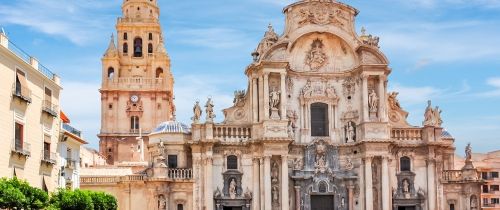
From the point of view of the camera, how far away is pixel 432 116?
5066 cm

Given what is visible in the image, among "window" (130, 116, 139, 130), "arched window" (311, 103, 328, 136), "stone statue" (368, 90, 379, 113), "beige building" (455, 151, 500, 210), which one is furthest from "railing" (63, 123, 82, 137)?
"beige building" (455, 151, 500, 210)

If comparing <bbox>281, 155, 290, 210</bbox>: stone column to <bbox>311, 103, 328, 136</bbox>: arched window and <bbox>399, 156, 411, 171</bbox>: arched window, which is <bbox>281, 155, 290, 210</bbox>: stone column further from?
<bbox>399, 156, 411, 171</bbox>: arched window

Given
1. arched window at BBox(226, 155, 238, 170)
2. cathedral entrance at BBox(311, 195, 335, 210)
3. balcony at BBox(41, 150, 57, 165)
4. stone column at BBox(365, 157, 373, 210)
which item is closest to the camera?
balcony at BBox(41, 150, 57, 165)

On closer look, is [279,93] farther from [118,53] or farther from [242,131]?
[118,53]

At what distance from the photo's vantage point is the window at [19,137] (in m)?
34.0

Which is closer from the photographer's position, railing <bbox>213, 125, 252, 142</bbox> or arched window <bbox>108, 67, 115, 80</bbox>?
railing <bbox>213, 125, 252, 142</bbox>

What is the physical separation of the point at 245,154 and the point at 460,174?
48.7ft

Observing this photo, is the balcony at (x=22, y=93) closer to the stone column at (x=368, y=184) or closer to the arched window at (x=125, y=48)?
the stone column at (x=368, y=184)

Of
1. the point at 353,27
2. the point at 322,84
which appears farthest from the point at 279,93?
the point at 353,27

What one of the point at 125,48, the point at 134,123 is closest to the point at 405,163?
the point at 134,123

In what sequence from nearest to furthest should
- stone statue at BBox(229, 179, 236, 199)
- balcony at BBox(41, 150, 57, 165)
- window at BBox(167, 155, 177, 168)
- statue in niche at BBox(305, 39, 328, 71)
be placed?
balcony at BBox(41, 150, 57, 165) → stone statue at BBox(229, 179, 236, 199) → window at BBox(167, 155, 177, 168) → statue in niche at BBox(305, 39, 328, 71)

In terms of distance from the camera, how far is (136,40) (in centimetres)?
8288

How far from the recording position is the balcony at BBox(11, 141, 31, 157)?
33.3 meters

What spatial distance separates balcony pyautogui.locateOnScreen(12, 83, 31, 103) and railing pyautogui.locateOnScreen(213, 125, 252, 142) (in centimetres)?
1612
